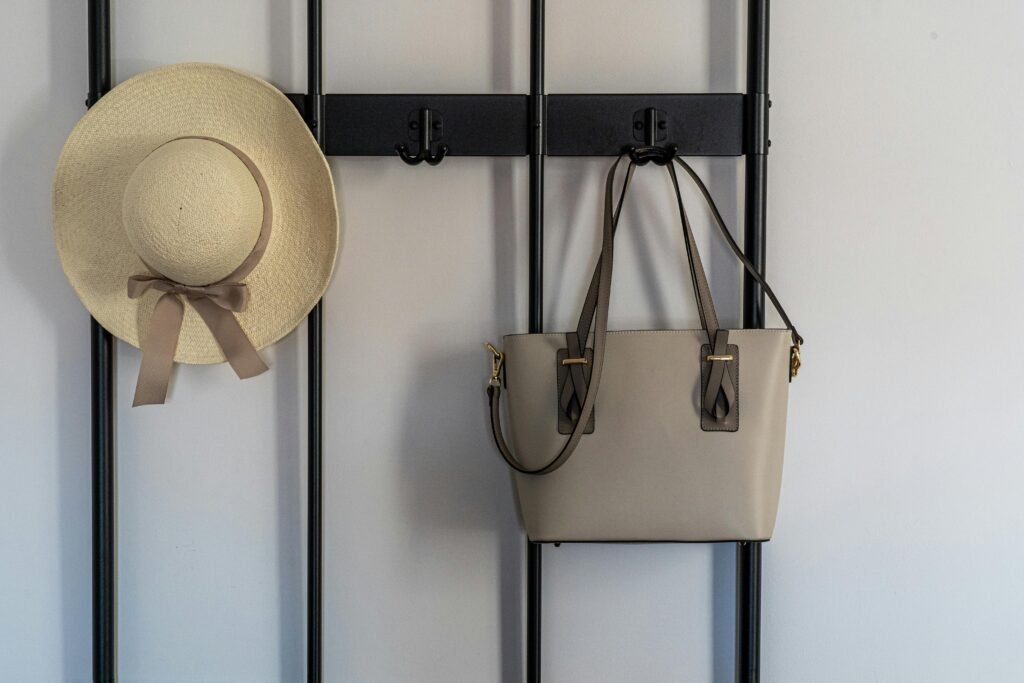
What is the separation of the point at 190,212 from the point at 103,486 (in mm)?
359

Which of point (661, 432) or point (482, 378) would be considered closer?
point (661, 432)

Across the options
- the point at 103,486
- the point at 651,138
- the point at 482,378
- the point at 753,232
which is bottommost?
the point at 103,486

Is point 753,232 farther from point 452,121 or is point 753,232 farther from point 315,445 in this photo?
point 315,445

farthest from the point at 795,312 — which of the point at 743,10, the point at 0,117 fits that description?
the point at 0,117

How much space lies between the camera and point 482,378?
871 mm

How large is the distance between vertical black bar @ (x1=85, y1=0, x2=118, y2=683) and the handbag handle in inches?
18.1

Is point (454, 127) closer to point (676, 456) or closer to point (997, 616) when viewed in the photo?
point (676, 456)

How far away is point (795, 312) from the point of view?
85 cm

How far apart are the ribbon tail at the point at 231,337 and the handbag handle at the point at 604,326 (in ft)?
0.91

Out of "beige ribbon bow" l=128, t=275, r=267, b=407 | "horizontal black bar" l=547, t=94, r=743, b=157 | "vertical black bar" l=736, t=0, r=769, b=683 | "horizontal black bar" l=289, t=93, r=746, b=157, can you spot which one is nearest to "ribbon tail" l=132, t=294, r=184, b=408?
"beige ribbon bow" l=128, t=275, r=267, b=407

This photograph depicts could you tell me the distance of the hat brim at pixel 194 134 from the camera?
810mm

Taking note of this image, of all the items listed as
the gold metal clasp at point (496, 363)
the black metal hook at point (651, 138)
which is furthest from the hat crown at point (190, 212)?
the black metal hook at point (651, 138)

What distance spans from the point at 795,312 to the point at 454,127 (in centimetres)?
45

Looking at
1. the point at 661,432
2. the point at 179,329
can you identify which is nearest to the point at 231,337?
the point at 179,329
